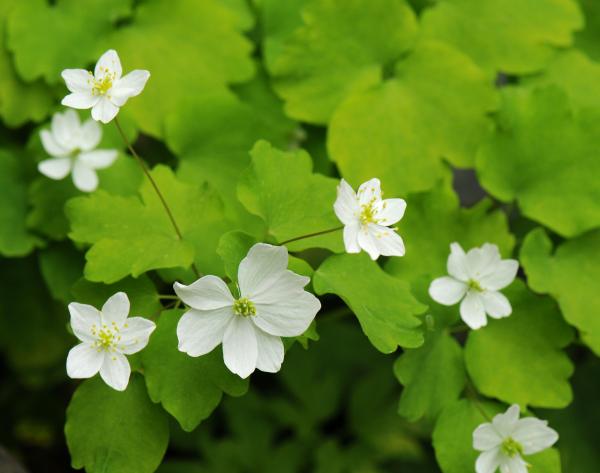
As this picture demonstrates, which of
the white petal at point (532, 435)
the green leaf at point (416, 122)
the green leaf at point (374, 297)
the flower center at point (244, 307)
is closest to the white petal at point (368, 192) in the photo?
the green leaf at point (374, 297)

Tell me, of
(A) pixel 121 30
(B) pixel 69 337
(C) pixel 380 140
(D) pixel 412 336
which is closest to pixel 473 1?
(C) pixel 380 140

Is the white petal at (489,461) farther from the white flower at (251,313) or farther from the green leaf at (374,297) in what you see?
the white flower at (251,313)

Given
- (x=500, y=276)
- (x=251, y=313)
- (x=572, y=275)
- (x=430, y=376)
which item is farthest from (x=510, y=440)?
(x=251, y=313)

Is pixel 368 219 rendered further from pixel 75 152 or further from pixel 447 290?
pixel 75 152

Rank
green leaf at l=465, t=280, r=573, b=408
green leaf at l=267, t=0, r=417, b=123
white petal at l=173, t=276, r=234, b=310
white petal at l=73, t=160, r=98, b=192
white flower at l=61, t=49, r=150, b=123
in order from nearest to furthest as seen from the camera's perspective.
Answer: white petal at l=173, t=276, r=234, b=310 → white flower at l=61, t=49, r=150, b=123 → green leaf at l=465, t=280, r=573, b=408 → white petal at l=73, t=160, r=98, b=192 → green leaf at l=267, t=0, r=417, b=123

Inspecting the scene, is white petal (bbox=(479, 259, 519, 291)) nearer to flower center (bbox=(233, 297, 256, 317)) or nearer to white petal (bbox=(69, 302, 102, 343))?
flower center (bbox=(233, 297, 256, 317))

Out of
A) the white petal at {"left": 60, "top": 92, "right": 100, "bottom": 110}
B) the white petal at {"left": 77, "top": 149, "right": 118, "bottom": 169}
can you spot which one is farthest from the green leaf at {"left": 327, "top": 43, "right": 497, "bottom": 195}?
the white petal at {"left": 60, "top": 92, "right": 100, "bottom": 110}
